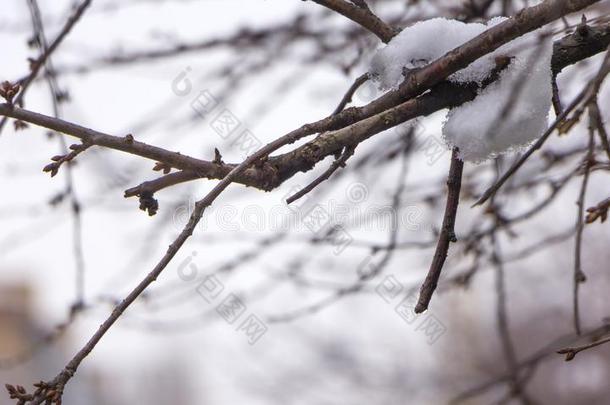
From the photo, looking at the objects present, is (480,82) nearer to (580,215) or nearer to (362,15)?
(362,15)

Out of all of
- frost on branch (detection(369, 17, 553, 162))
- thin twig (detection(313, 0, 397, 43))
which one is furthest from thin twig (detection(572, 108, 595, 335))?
thin twig (detection(313, 0, 397, 43))

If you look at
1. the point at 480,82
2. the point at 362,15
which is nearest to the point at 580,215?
the point at 480,82

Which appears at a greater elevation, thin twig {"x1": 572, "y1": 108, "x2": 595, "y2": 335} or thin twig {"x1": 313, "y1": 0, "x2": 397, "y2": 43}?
thin twig {"x1": 313, "y1": 0, "x2": 397, "y2": 43}

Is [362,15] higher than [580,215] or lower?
higher

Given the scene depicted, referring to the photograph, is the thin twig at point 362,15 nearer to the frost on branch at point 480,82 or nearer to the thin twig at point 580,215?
the frost on branch at point 480,82

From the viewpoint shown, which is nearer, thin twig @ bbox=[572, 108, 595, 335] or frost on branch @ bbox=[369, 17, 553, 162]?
frost on branch @ bbox=[369, 17, 553, 162]

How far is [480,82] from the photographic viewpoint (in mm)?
1354

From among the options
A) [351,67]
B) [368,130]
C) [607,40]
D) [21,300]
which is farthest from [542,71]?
[21,300]

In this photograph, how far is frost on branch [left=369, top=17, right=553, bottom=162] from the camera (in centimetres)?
131

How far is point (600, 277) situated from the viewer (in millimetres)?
8531

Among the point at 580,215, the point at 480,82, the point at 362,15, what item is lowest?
the point at 580,215

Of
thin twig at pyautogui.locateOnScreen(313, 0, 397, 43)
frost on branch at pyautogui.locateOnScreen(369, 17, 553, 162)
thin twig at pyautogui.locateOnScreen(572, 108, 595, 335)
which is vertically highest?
thin twig at pyautogui.locateOnScreen(313, 0, 397, 43)

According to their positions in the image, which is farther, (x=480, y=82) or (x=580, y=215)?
(x=580, y=215)

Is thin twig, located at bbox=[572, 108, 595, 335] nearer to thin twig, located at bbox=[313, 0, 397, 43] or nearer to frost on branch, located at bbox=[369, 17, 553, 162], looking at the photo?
frost on branch, located at bbox=[369, 17, 553, 162]
